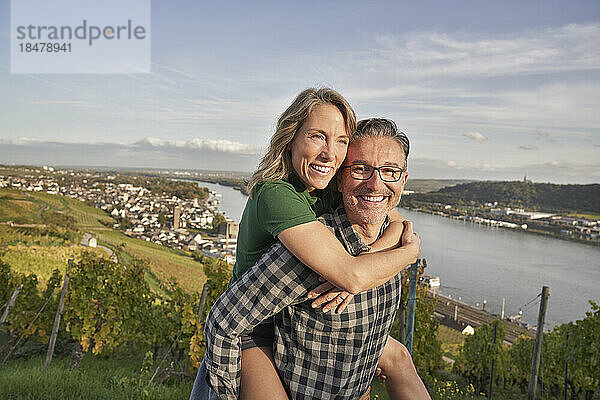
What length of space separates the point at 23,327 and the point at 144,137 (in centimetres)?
4566

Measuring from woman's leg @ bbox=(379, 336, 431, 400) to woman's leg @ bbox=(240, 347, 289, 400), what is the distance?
0.52 metres

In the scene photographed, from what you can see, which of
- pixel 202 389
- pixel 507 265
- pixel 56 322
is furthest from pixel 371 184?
pixel 507 265

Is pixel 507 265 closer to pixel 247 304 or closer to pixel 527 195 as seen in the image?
pixel 527 195

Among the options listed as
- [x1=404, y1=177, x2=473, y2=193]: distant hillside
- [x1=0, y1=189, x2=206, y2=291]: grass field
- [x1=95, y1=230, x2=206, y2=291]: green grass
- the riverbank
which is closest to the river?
the riverbank

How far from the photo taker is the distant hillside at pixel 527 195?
1825 inches

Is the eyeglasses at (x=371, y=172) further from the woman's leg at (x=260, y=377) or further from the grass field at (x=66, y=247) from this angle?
the grass field at (x=66, y=247)

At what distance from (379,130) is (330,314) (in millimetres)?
683

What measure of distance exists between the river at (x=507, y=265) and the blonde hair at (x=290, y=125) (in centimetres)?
2156

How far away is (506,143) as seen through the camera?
75.4 m

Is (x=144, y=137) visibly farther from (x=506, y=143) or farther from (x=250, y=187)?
(x=506, y=143)

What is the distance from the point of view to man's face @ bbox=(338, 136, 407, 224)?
165cm

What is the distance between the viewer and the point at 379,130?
5.51 ft

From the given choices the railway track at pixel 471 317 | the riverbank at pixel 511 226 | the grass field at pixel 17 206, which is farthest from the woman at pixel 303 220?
the riverbank at pixel 511 226

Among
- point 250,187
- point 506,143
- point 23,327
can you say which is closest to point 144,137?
point 23,327
